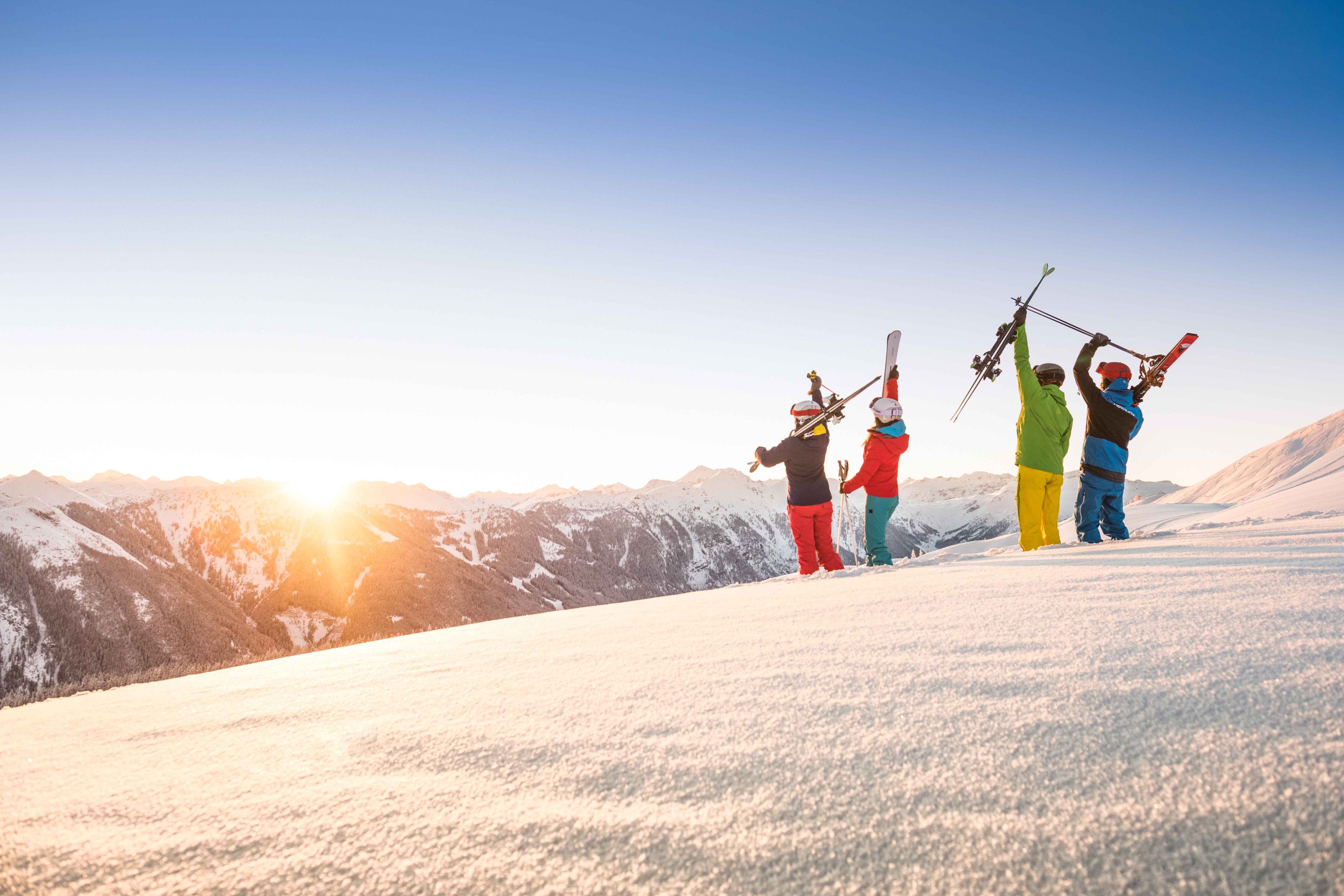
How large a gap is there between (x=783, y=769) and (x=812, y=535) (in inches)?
273

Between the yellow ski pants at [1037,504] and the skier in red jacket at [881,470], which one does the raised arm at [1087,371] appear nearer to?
the yellow ski pants at [1037,504]

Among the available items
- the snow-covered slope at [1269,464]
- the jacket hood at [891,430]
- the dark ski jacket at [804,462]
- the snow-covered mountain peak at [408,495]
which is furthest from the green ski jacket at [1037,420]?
the snow-covered mountain peak at [408,495]

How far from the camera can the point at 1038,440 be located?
21.2 feet

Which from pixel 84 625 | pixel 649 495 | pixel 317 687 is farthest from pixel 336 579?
pixel 317 687

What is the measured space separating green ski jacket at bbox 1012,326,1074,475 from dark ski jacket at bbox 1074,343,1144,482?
0.28 metres

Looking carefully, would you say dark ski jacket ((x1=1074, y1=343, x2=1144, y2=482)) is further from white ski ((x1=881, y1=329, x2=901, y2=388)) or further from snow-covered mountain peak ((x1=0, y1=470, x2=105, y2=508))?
snow-covered mountain peak ((x1=0, y1=470, x2=105, y2=508))

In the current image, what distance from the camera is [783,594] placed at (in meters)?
4.46

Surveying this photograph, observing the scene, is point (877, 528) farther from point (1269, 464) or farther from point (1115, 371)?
point (1269, 464)

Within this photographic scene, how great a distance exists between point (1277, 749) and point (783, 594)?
3.30 m

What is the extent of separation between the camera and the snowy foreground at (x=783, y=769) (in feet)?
3.54

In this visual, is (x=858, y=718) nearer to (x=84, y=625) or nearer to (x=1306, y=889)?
(x=1306, y=889)

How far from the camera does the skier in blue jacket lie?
20.3 ft

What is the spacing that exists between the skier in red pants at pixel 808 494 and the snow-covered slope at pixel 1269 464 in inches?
1081

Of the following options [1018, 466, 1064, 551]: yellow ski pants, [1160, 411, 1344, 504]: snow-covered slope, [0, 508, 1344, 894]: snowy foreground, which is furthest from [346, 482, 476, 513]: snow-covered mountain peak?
[0, 508, 1344, 894]: snowy foreground
